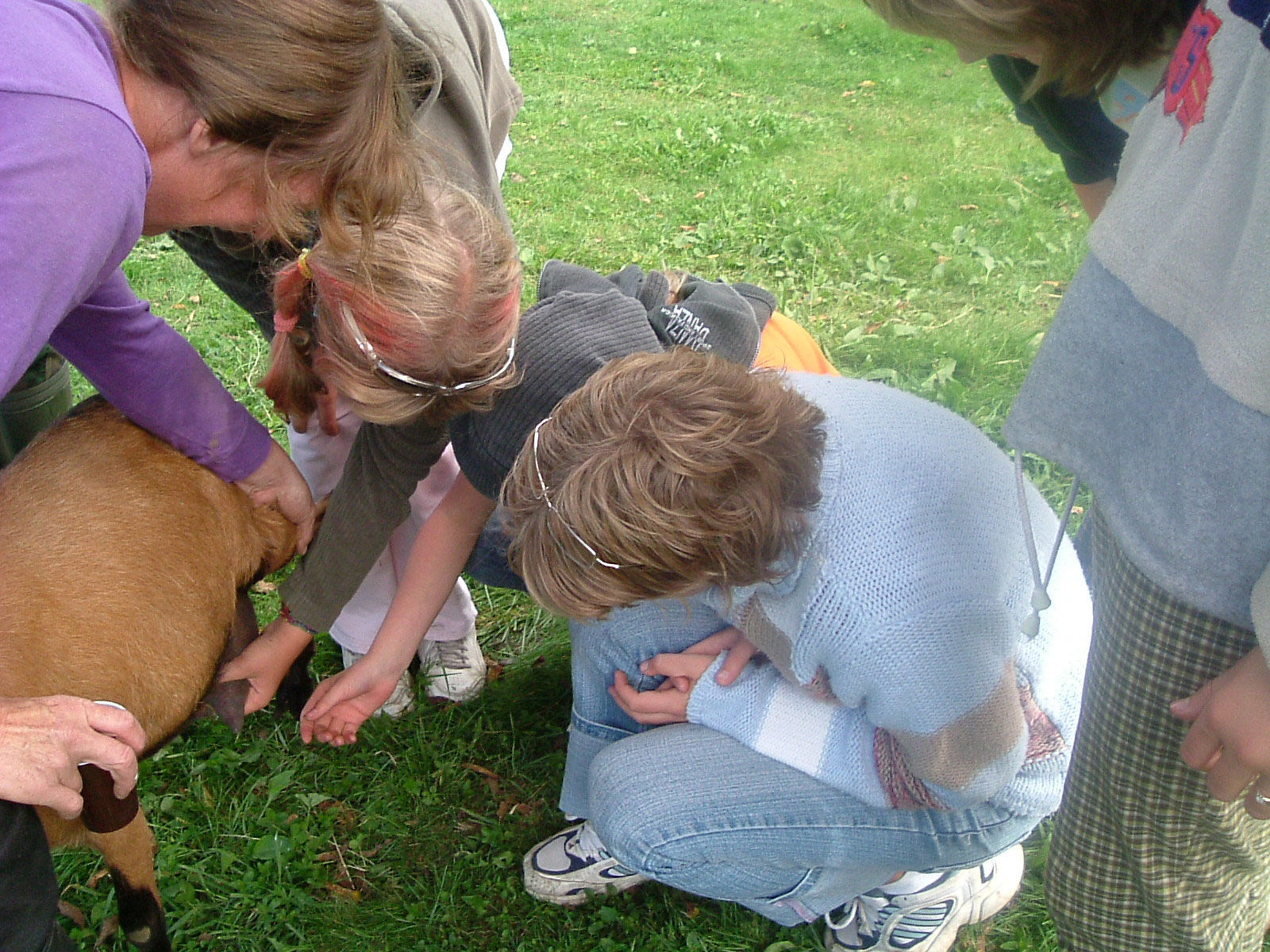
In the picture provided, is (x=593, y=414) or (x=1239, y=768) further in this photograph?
(x=593, y=414)

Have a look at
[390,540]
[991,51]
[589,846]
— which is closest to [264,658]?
[390,540]

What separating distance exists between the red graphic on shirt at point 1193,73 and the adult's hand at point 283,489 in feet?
5.95

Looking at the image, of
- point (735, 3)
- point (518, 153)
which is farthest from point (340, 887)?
point (735, 3)

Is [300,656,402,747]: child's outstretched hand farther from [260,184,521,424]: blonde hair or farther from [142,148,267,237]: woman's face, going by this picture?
[142,148,267,237]: woman's face

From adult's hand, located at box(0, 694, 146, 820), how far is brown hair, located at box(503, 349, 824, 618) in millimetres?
656

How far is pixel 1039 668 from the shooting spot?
5.67ft

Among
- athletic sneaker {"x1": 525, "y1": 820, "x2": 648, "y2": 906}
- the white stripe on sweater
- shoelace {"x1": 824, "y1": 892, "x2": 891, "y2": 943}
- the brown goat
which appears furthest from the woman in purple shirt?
shoelace {"x1": 824, "y1": 892, "x2": 891, "y2": 943}

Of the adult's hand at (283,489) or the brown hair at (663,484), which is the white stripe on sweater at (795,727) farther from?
the adult's hand at (283,489)

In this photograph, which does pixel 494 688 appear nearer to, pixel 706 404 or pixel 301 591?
pixel 301 591

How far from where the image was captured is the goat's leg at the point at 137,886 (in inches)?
80.0

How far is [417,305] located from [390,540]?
878 millimetres

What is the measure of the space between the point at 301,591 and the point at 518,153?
388cm

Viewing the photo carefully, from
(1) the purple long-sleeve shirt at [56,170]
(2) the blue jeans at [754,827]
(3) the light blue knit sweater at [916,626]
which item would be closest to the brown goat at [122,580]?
(1) the purple long-sleeve shirt at [56,170]

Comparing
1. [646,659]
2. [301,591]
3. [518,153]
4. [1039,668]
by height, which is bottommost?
[518,153]
